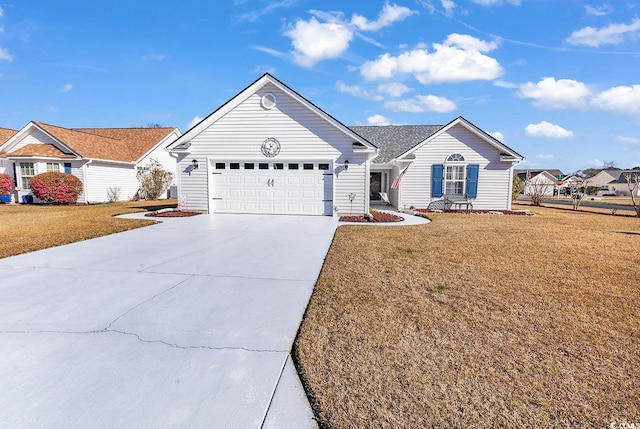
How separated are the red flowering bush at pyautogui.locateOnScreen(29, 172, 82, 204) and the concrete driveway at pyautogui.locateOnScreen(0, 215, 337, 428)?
15347 millimetres

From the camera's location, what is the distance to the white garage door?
1315 centimetres

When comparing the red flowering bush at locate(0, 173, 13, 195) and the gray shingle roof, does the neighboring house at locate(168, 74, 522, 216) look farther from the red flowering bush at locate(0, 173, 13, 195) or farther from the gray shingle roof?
the red flowering bush at locate(0, 173, 13, 195)

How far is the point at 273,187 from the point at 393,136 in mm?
11452

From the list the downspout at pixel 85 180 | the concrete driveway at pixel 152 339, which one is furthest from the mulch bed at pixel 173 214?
the downspout at pixel 85 180

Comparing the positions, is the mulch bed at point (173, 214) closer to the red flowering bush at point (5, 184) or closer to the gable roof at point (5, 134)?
the red flowering bush at point (5, 184)

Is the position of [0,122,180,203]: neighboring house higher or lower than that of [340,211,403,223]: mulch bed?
higher

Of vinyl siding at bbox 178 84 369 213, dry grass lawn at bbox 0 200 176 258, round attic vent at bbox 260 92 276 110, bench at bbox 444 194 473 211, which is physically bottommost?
dry grass lawn at bbox 0 200 176 258

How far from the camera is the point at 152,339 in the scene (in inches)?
127

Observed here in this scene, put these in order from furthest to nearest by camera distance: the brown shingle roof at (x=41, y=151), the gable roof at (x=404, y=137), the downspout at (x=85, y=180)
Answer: the downspout at (x=85, y=180), the brown shingle roof at (x=41, y=151), the gable roof at (x=404, y=137)

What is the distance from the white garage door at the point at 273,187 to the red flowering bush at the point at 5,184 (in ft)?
50.8

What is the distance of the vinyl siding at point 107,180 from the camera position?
65.2 ft

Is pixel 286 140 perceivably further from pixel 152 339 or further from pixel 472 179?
pixel 152 339

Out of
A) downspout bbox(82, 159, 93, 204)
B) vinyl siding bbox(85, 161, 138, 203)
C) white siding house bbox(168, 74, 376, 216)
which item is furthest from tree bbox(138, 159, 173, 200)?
white siding house bbox(168, 74, 376, 216)

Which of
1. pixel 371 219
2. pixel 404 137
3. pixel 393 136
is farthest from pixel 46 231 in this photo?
pixel 404 137
